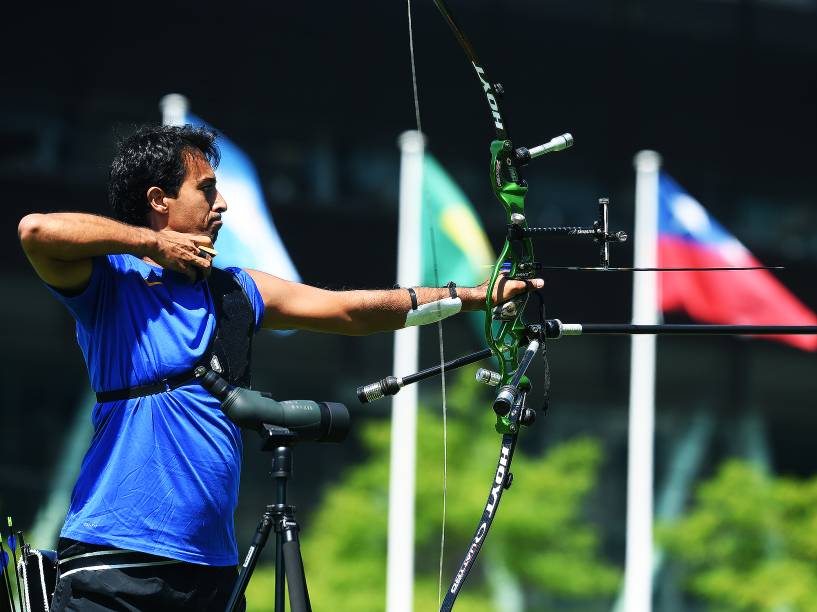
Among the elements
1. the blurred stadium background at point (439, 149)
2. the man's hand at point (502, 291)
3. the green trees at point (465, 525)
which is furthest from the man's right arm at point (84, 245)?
the blurred stadium background at point (439, 149)

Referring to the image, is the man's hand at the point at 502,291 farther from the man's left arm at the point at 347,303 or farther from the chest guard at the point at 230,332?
the chest guard at the point at 230,332

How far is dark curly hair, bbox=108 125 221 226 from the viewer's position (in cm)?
320

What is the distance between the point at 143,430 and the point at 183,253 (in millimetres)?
415

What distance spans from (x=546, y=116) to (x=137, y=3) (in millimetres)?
3759

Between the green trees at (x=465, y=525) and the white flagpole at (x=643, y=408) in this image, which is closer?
the white flagpole at (x=643, y=408)

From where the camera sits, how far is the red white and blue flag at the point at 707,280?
9.67 metres

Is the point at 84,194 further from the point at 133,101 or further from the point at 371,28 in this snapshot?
the point at 371,28

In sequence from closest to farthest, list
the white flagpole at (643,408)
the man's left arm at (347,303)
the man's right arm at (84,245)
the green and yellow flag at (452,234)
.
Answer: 1. the man's right arm at (84,245)
2. the man's left arm at (347,303)
3. the green and yellow flag at (452,234)
4. the white flagpole at (643,408)

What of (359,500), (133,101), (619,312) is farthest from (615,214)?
(133,101)

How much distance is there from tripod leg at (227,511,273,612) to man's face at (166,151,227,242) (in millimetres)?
759

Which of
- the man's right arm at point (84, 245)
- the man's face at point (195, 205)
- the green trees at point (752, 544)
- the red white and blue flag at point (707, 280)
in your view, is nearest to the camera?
the man's right arm at point (84, 245)

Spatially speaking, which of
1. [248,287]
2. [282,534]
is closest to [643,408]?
[248,287]

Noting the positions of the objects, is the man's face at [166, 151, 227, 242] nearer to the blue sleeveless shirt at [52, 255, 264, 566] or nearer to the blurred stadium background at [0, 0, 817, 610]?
the blue sleeveless shirt at [52, 255, 264, 566]

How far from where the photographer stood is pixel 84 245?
2.88m
